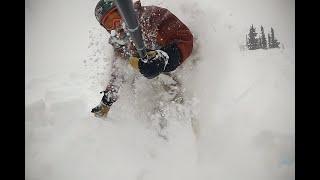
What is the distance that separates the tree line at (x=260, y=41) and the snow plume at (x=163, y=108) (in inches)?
0.9

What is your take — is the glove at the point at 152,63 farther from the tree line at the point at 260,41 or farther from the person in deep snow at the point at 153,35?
the tree line at the point at 260,41

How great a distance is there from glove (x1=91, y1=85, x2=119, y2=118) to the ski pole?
9.3 inches

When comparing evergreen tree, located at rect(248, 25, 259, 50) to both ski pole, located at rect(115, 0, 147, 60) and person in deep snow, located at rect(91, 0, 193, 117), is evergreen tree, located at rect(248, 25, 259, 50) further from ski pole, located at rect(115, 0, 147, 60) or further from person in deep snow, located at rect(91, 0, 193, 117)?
ski pole, located at rect(115, 0, 147, 60)

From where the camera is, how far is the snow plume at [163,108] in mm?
1771

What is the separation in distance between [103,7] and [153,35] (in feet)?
0.67

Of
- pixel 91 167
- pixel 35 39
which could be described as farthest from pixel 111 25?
pixel 91 167

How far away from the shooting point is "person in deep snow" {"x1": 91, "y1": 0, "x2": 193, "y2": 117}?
1.66 m

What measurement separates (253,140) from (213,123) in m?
0.16

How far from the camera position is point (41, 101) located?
179cm

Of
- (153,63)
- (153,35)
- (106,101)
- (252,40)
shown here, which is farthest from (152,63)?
(252,40)

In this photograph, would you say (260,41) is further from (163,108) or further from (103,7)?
(103,7)

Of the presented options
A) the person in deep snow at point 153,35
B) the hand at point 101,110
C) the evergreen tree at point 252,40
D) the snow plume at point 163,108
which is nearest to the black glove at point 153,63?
the person in deep snow at point 153,35

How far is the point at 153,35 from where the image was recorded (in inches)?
66.7

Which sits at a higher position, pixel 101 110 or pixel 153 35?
pixel 153 35
